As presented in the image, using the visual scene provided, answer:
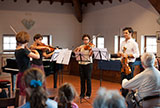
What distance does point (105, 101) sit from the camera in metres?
1.56

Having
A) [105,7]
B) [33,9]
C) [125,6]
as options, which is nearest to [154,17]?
[125,6]

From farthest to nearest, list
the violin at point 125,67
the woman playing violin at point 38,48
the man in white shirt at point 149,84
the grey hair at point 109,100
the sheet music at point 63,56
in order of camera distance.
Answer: the sheet music at point 63,56 < the woman playing violin at point 38,48 < the violin at point 125,67 < the man in white shirt at point 149,84 < the grey hair at point 109,100

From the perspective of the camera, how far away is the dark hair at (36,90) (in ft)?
6.51

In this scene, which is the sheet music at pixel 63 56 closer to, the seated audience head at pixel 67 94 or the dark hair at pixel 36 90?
the dark hair at pixel 36 90

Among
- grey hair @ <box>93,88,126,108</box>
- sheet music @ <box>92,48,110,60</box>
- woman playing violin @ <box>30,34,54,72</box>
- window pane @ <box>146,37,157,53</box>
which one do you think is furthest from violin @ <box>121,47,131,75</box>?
window pane @ <box>146,37,157,53</box>

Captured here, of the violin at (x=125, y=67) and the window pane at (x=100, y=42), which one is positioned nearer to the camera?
the violin at (x=125, y=67)

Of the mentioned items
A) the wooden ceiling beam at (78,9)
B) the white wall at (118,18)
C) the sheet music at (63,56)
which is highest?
the wooden ceiling beam at (78,9)

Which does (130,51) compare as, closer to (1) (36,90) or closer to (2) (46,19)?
(1) (36,90)

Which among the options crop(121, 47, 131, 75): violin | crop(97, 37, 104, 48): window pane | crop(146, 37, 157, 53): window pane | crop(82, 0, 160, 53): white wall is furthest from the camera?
crop(97, 37, 104, 48): window pane

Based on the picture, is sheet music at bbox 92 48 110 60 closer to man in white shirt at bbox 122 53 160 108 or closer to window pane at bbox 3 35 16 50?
man in white shirt at bbox 122 53 160 108

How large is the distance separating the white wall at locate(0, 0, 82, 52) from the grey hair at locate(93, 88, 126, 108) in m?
9.86

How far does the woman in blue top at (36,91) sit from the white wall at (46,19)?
916 centimetres

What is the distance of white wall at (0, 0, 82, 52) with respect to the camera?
1091 centimetres

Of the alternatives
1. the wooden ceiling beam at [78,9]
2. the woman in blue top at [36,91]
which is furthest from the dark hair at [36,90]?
the wooden ceiling beam at [78,9]
